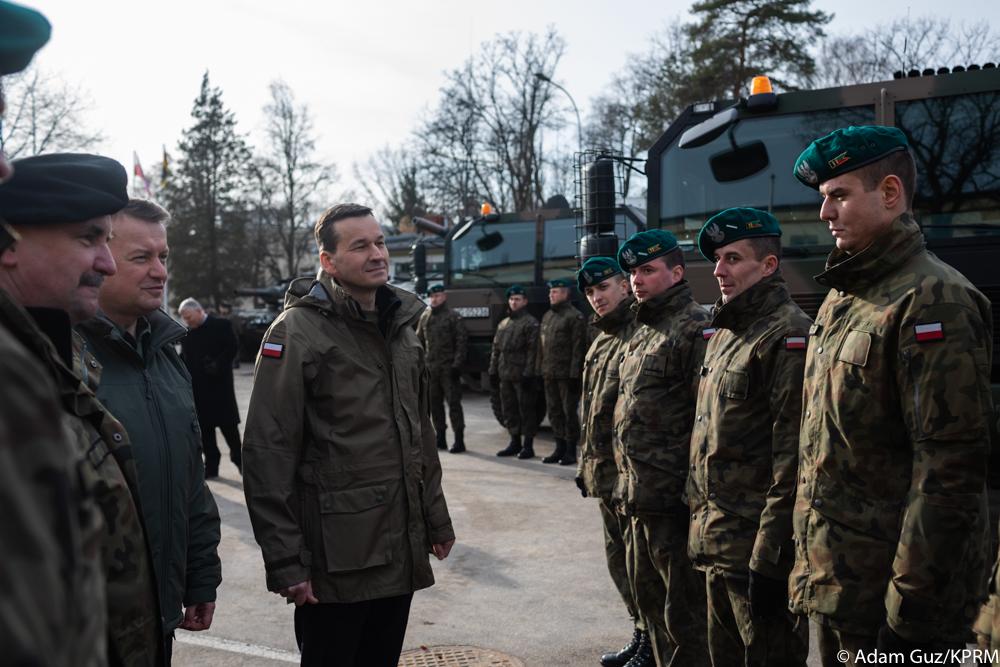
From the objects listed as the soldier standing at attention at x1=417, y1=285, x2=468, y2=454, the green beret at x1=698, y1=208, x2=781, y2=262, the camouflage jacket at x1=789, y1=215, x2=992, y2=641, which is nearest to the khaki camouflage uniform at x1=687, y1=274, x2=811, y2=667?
the green beret at x1=698, y1=208, x2=781, y2=262

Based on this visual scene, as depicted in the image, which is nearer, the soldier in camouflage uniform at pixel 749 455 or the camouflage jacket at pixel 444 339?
the soldier in camouflage uniform at pixel 749 455

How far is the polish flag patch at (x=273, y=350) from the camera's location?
2803 mm

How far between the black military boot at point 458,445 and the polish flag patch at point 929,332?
326 inches

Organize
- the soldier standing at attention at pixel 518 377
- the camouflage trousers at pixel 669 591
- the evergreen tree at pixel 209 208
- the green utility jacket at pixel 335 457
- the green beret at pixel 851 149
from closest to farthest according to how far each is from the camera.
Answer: the green beret at pixel 851 149 < the green utility jacket at pixel 335 457 < the camouflage trousers at pixel 669 591 < the soldier standing at attention at pixel 518 377 < the evergreen tree at pixel 209 208

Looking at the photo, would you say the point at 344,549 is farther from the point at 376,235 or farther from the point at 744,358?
the point at 744,358

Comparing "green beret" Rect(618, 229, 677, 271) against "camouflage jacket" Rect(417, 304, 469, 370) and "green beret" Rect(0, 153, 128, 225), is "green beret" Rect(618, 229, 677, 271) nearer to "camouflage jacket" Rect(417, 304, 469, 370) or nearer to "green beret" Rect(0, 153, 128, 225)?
"green beret" Rect(0, 153, 128, 225)

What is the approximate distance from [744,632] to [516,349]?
7.30 metres

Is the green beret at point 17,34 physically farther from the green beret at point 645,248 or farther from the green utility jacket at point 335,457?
the green beret at point 645,248

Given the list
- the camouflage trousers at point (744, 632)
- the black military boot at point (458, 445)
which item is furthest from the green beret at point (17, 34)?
the black military boot at point (458, 445)

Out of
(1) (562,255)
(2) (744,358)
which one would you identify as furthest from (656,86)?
(2) (744,358)

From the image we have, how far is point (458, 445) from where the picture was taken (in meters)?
10.3

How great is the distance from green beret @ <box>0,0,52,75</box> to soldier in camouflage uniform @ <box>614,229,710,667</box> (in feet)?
9.89

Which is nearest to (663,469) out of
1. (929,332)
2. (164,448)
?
(929,332)

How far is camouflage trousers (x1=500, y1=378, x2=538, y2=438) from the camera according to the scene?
9.98m
